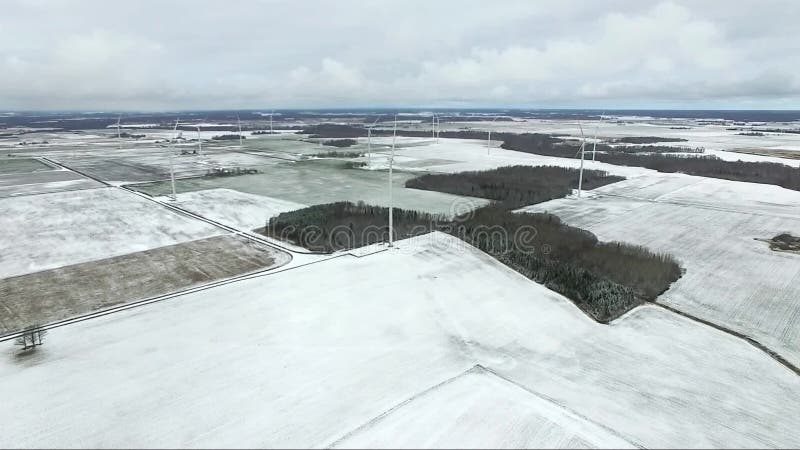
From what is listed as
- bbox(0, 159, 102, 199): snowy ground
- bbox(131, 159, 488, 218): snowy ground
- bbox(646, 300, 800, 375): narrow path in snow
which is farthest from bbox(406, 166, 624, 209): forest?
bbox(0, 159, 102, 199): snowy ground

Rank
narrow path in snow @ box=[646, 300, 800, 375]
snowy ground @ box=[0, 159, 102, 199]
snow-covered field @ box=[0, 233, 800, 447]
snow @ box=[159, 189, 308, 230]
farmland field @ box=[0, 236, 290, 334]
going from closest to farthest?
snow-covered field @ box=[0, 233, 800, 447] → narrow path in snow @ box=[646, 300, 800, 375] → farmland field @ box=[0, 236, 290, 334] → snow @ box=[159, 189, 308, 230] → snowy ground @ box=[0, 159, 102, 199]

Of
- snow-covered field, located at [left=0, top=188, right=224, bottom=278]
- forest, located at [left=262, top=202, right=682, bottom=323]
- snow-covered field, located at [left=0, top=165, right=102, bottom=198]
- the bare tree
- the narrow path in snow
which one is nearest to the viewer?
the bare tree

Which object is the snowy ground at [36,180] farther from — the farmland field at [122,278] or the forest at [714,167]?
the forest at [714,167]

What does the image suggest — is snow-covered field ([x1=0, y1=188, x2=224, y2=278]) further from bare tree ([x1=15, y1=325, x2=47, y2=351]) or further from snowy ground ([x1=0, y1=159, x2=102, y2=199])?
bare tree ([x1=15, y1=325, x2=47, y2=351])

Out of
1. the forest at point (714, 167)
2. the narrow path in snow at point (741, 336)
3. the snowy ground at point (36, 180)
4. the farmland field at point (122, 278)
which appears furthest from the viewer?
the forest at point (714, 167)

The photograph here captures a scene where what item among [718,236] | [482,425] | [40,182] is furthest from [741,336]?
[40,182]

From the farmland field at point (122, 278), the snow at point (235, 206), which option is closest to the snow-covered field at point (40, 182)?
the snow at point (235, 206)
